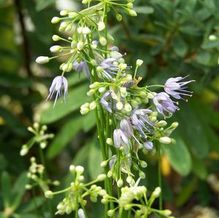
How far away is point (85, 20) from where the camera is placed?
3.91ft

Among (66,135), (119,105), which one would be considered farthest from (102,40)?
(66,135)

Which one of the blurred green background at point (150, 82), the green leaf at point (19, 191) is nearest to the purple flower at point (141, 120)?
the blurred green background at point (150, 82)

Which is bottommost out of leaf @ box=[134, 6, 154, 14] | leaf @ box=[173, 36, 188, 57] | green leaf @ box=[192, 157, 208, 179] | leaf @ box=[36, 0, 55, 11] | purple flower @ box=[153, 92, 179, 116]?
green leaf @ box=[192, 157, 208, 179]

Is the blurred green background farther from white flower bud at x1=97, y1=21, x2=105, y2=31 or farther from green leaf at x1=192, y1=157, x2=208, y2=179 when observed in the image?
white flower bud at x1=97, y1=21, x2=105, y2=31

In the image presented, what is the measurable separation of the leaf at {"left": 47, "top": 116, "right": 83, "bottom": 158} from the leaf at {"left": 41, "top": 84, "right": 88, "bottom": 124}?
14 cm

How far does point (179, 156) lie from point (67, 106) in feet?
1.24

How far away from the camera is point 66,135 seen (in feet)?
7.32

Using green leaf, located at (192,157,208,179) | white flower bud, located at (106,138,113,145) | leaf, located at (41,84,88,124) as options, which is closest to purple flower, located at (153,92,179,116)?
white flower bud, located at (106,138,113,145)

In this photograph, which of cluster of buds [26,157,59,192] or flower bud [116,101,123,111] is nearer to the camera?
flower bud [116,101,123,111]

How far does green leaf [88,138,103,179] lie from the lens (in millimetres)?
1977

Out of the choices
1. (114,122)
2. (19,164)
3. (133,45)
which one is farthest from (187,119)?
(114,122)

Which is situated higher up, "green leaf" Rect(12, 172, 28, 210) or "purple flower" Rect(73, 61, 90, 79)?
"purple flower" Rect(73, 61, 90, 79)

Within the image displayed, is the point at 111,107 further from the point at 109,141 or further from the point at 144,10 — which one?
the point at 144,10

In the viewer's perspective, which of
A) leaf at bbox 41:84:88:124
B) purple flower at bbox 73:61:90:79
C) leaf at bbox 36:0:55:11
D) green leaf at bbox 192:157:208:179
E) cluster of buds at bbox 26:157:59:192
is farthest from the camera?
green leaf at bbox 192:157:208:179
